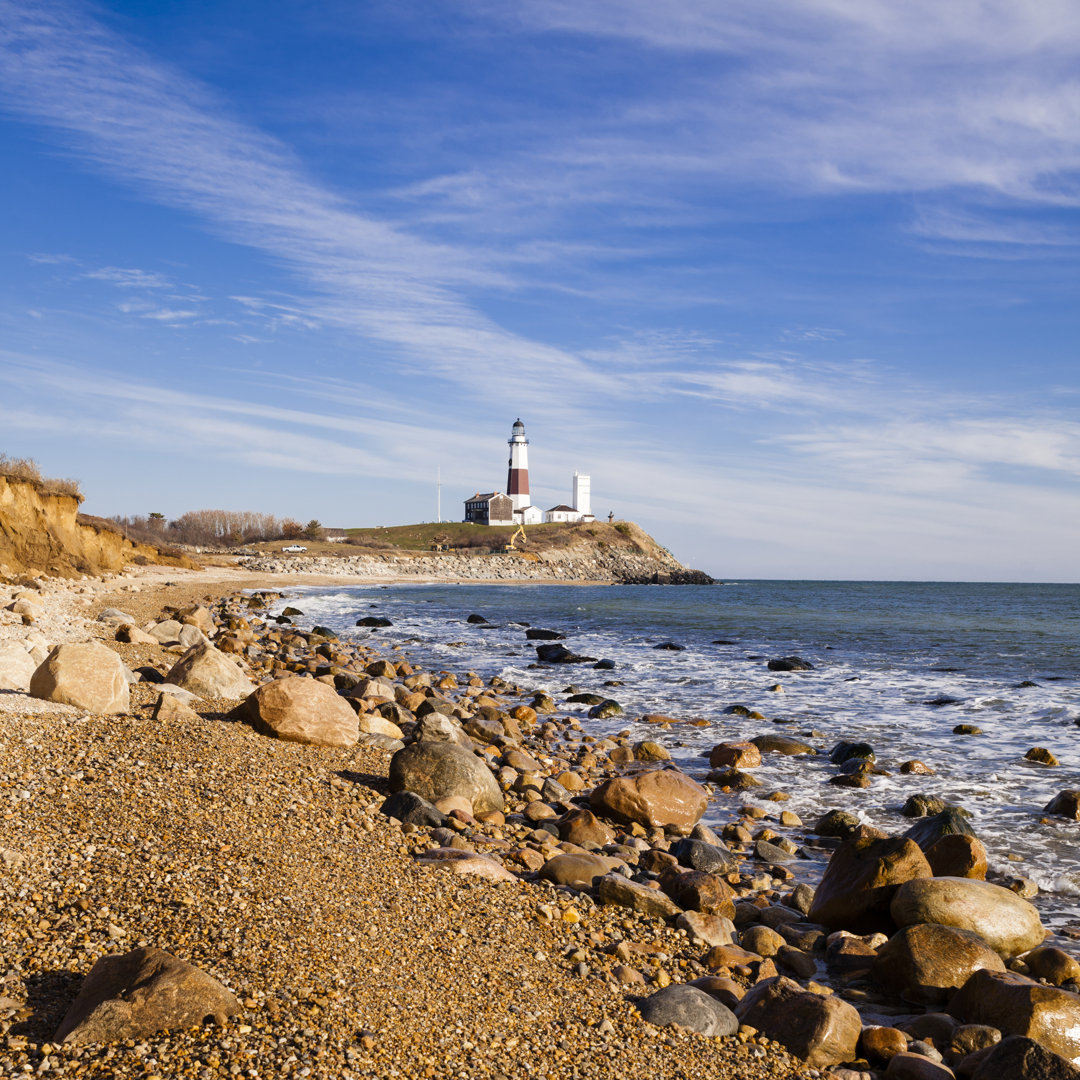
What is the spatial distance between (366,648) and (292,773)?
645 inches

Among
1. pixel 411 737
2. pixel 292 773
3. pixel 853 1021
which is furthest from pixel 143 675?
pixel 853 1021

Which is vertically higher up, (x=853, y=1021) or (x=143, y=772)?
(x=143, y=772)

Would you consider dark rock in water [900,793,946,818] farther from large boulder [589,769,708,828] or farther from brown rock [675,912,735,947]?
brown rock [675,912,735,947]

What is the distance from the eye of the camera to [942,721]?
569 inches

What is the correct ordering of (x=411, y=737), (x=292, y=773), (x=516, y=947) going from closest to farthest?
(x=516, y=947) → (x=292, y=773) → (x=411, y=737)

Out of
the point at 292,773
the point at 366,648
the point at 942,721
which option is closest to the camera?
the point at 292,773

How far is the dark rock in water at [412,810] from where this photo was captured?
22.0 feet

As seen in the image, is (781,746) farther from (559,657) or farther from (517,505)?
(517,505)

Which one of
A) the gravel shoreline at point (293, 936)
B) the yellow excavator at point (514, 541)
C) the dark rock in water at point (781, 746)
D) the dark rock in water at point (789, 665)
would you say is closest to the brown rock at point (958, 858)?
the gravel shoreline at point (293, 936)

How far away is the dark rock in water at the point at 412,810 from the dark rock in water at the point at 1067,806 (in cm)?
692

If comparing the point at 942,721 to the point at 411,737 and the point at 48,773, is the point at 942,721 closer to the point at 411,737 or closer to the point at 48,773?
the point at 411,737

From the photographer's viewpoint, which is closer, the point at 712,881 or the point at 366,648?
the point at 712,881

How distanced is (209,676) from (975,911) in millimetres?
8517

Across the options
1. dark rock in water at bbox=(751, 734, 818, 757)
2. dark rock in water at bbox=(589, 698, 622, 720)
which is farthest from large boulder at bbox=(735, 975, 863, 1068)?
dark rock in water at bbox=(589, 698, 622, 720)
